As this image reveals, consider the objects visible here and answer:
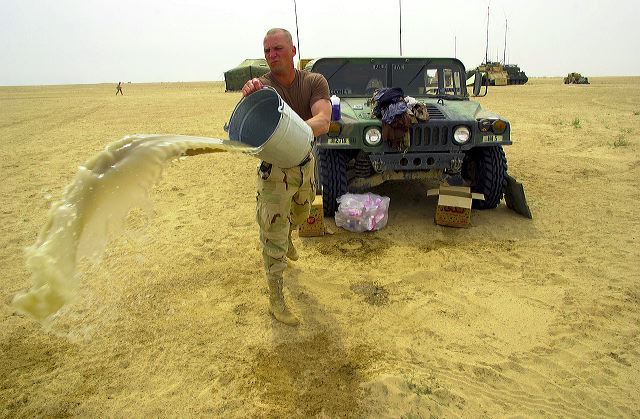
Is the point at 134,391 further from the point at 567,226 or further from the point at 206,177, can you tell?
the point at 206,177

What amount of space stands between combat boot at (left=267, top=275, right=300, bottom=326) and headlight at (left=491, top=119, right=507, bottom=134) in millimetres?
2639

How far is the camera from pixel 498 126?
4281mm

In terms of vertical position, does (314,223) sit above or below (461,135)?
below

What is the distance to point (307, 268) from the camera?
3.64 m

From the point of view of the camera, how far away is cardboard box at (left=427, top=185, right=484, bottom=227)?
4.30 m

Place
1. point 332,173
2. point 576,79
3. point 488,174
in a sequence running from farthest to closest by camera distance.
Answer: point 576,79
point 488,174
point 332,173

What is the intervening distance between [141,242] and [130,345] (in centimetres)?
163

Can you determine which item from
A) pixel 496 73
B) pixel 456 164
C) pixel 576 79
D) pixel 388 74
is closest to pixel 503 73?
pixel 496 73

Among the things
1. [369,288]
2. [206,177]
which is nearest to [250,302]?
[369,288]

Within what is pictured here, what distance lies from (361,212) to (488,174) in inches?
54.7

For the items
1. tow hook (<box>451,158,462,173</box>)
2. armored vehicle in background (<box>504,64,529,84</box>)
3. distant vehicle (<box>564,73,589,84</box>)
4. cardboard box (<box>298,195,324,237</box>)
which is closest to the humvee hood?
tow hook (<box>451,158,462,173</box>)

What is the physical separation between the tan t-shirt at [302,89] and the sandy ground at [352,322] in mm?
1354

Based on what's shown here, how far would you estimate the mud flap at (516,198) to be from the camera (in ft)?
15.1

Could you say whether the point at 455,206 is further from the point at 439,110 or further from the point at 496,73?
the point at 496,73
